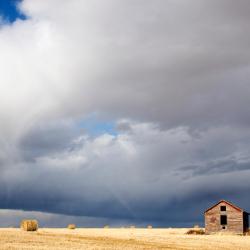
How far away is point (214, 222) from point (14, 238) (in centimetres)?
5049

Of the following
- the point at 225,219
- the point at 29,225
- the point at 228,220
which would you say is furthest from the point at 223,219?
the point at 29,225

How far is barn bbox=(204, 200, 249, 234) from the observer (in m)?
81.2

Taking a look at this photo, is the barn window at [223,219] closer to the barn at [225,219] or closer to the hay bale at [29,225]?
the barn at [225,219]

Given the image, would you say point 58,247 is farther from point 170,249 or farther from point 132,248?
point 170,249

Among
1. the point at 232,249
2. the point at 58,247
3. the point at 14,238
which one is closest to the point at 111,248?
the point at 58,247

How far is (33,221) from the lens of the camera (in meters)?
50.7

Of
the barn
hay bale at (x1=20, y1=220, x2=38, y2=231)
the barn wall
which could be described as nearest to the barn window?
the barn

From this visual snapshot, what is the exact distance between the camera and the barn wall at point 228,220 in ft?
266

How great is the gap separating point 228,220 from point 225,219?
2.87 feet

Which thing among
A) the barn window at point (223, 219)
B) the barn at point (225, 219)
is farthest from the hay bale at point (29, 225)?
the barn window at point (223, 219)

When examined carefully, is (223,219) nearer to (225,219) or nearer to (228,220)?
(225,219)

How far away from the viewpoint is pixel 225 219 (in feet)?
271

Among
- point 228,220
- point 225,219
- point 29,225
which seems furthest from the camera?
point 225,219

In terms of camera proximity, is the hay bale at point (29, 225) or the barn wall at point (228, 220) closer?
the hay bale at point (29, 225)
